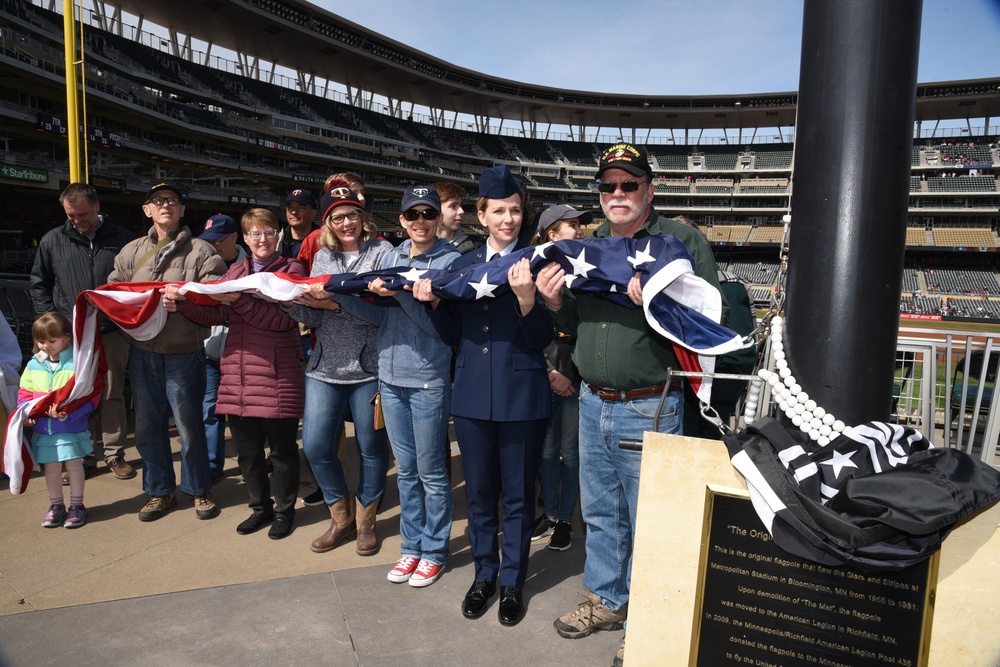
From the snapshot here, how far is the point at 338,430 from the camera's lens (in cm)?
385

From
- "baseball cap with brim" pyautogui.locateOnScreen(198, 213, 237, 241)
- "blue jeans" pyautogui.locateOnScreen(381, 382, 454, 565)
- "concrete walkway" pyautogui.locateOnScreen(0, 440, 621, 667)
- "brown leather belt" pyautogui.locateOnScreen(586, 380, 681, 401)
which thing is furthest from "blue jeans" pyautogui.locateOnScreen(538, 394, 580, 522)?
"baseball cap with brim" pyautogui.locateOnScreen(198, 213, 237, 241)

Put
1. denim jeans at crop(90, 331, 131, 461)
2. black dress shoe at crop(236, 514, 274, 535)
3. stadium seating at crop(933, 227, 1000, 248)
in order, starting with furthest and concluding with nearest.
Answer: stadium seating at crop(933, 227, 1000, 248)
denim jeans at crop(90, 331, 131, 461)
black dress shoe at crop(236, 514, 274, 535)

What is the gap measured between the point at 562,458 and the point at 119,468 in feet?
11.3

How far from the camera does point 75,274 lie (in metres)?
4.82

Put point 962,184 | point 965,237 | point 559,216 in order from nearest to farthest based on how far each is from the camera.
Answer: point 559,216 → point 965,237 → point 962,184

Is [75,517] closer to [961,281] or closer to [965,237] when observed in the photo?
[961,281]

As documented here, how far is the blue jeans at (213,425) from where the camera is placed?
5.00 m

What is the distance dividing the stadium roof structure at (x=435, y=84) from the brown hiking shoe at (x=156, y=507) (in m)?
35.4

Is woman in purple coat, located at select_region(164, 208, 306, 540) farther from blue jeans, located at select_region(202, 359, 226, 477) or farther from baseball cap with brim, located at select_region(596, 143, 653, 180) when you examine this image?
baseball cap with brim, located at select_region(596, 143, 653, 180)

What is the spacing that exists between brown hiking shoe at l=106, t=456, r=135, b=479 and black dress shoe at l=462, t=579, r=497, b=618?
126 inches

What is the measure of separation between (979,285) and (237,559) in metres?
45.6

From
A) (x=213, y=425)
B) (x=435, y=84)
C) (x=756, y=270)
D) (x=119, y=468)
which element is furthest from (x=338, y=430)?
(x=435, y=84)

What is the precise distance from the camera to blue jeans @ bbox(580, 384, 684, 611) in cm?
274

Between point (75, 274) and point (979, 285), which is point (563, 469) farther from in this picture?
point (979, 285)
